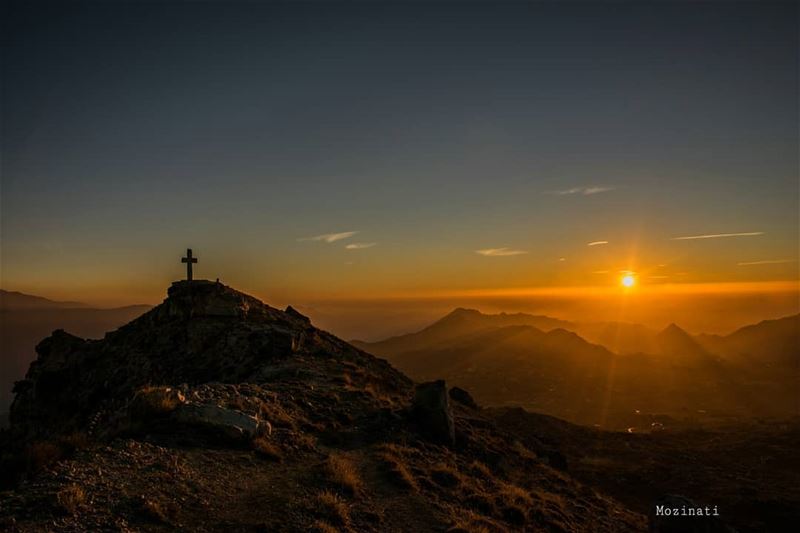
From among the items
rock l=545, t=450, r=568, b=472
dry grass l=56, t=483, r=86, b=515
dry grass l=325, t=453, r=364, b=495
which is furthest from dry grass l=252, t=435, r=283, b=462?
rock l=545, t=450, r=568, b=472

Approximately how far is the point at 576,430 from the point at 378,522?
44.5m

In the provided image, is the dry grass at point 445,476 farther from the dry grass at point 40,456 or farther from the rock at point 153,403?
the dry grass at point 40,456

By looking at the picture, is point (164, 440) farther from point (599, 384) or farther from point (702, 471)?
point (599, 384)

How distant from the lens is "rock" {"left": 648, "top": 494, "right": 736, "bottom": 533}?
1417 centimetres

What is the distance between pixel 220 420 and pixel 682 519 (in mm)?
15682

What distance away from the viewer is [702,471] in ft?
115

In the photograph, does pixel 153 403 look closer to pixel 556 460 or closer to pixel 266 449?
pixel 266 449

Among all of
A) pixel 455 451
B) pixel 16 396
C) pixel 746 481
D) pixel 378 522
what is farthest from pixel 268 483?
pixel 746 481

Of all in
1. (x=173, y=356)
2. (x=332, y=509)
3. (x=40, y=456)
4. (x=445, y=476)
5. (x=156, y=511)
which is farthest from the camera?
(x=173, y=356)

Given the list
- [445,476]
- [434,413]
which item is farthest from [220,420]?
[434,413]

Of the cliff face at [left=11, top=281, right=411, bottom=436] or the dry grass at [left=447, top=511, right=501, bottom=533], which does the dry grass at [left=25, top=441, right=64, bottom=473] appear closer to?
the dry grass at [left=447, top=511, right=501, bottom=533]

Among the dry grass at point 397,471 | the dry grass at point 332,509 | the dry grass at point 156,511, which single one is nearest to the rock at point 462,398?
the dry grass at point 397,471

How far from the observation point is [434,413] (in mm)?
21469

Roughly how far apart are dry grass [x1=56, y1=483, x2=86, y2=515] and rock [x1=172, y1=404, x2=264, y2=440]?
15.9ft
